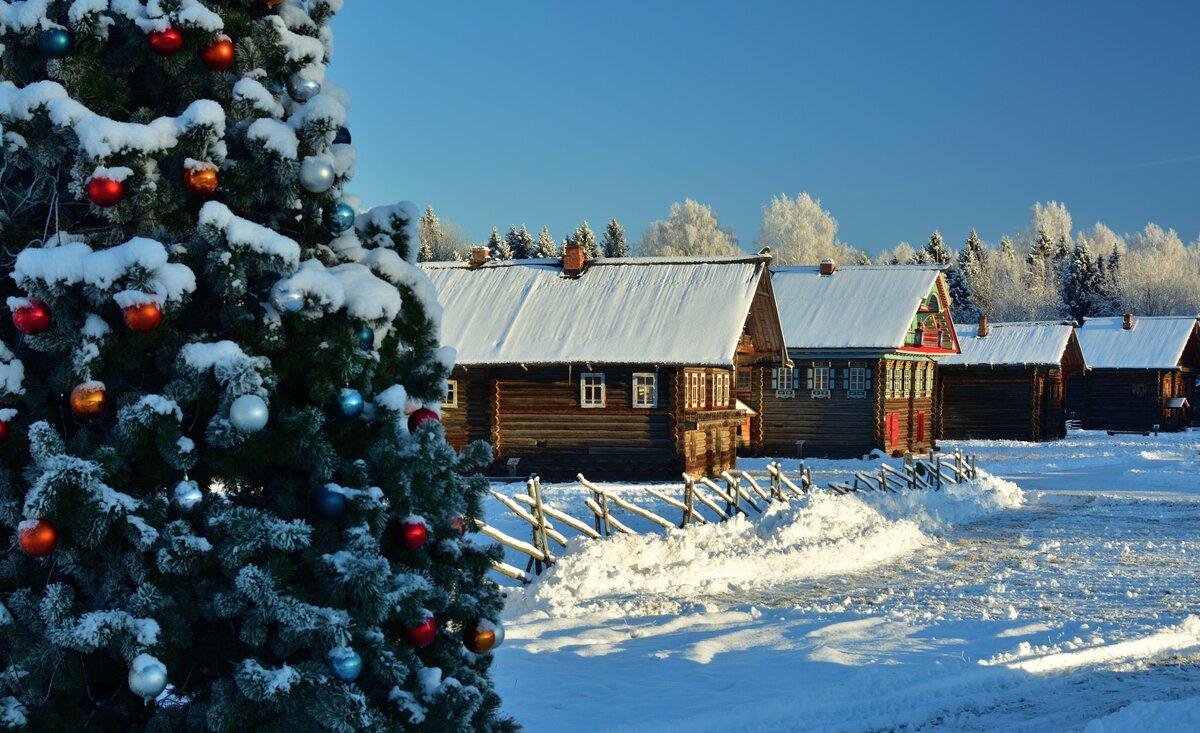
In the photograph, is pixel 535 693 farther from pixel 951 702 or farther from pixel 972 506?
pixel 972 506

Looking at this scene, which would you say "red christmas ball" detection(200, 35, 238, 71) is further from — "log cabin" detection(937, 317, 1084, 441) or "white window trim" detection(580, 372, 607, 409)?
"log cabin" detection(937, 317, 1084, 441)

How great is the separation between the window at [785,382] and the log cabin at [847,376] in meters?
0.03

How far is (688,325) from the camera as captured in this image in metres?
29.0

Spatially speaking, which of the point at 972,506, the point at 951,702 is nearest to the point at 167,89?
the point at 951,702

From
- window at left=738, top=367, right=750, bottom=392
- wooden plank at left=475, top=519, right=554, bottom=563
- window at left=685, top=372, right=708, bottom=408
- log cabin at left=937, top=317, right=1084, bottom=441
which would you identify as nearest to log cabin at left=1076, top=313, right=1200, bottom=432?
log cabin at left=937, top=317, right=1084, bottom=441

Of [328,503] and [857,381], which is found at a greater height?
[857,381]

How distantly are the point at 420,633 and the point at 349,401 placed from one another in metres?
1.02

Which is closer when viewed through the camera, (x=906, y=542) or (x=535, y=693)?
(x=535, y=693)

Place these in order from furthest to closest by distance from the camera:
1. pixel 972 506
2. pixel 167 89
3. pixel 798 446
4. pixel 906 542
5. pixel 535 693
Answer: pixel 798 446, pixel 972 506, pixel 906 542, pixel 535 693, pixel 167 89

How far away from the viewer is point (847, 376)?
1497 inches

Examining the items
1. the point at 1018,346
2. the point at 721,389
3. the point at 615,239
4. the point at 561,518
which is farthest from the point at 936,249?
the point at 561,518

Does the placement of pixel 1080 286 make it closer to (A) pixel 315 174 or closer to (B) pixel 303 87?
(B) pixel 303 87

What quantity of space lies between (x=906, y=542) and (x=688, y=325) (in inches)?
441

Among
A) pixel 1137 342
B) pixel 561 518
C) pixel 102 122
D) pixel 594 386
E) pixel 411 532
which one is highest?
pixel 1137 342
